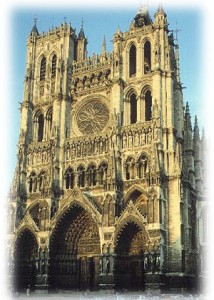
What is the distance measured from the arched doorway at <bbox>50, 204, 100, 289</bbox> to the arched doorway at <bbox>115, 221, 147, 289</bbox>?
280cm

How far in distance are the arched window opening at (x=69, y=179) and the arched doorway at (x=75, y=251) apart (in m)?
2.78

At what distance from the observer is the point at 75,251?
38.7 m

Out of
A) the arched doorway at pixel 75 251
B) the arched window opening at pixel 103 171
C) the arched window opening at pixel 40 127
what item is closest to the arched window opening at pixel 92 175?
the arched window opening at pixel 103 171

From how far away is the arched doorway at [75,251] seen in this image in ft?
123

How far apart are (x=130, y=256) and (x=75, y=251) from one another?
18.2 ft

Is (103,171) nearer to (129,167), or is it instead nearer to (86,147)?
(129,167)

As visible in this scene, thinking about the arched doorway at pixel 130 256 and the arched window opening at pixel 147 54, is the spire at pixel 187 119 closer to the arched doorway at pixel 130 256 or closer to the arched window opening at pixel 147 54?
the arched window opening at pixel 147 54

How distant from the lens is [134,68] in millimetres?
42500

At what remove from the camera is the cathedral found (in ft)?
113

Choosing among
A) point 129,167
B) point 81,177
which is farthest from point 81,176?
point 129,167

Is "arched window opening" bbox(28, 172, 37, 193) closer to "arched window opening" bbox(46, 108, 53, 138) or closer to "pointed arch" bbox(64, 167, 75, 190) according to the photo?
"pointed arch" bbox(64, 167, 75, 190)

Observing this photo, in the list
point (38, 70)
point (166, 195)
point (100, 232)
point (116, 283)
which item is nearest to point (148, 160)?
point (166, 195)

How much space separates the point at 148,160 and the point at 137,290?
10.1 meters

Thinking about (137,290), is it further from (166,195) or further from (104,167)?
(104,167)
